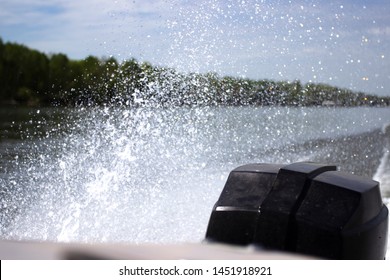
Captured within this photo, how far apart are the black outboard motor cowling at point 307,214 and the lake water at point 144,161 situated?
1.61m

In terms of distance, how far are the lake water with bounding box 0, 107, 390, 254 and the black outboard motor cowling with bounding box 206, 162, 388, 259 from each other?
1610 millimetres

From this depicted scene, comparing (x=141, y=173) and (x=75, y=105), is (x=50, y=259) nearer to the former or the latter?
(x=141, y=173)

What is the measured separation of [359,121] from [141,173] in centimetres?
1030

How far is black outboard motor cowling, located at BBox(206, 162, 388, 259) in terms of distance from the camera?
2197 millimetres

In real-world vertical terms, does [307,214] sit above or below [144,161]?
above

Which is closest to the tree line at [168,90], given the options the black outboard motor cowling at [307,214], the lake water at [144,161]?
the lake water at [144,161]

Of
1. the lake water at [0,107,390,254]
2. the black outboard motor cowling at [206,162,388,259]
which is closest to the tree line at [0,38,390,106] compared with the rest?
the lake water at [0,107,390,254]

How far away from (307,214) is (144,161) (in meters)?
5.33

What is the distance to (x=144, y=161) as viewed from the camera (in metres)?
7.40

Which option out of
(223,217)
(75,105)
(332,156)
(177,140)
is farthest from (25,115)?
(223,217)

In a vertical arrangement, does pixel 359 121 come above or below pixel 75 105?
below

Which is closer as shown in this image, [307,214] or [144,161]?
[307,214]

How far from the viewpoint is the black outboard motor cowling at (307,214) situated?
2.20 meters

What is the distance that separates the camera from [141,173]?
6820mm
